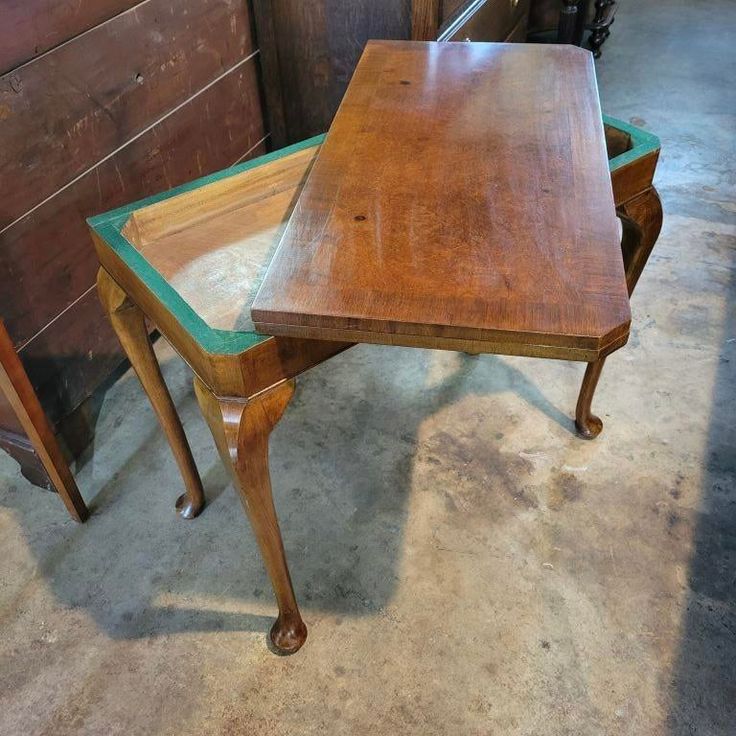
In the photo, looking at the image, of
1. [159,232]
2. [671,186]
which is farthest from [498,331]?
[671,186]

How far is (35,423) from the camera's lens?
113 cm

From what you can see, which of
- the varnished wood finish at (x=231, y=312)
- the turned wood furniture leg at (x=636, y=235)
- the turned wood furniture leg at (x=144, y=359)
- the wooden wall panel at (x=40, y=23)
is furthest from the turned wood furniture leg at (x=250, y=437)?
the wooden wall panel at (x=40, y=23)

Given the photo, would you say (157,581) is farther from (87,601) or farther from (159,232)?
(159,232)

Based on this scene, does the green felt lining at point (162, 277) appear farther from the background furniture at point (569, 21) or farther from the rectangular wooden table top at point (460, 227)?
the background furniture at point (569, 21)

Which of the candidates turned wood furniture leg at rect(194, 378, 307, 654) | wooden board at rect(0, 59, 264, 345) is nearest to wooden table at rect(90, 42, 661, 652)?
turned wood furniture leg at rect(194, 378, 307, 654)

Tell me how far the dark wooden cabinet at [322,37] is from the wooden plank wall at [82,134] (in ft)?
0.28

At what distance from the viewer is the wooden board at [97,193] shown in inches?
47.7

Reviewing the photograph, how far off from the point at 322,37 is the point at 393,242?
1072 mm

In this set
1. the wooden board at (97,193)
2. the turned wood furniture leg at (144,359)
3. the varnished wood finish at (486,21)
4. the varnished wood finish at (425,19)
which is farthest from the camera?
the varnished wood finish at (486,21)

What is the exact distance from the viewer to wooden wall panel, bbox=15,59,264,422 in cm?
127

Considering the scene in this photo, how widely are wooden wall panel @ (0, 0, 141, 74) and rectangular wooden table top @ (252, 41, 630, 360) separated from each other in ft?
1.66

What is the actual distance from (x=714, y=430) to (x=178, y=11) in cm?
139

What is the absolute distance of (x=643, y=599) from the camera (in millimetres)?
1146

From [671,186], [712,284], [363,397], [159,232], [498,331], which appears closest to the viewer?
[498,331]
